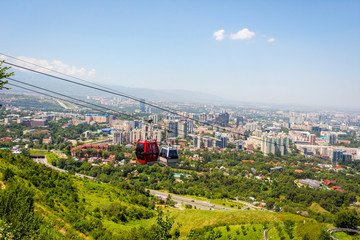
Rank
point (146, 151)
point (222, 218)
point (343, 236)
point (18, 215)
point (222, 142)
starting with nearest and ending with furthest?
point (18, 215) < point (146, 151) < point (343, 236) < point (222, 218) < point (222, 142)

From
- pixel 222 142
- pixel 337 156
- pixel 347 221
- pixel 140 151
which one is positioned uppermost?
pixel 140 151

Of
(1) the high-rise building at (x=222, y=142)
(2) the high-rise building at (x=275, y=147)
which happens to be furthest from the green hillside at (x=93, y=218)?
(2) the high-rise building at (x=275, y=147)

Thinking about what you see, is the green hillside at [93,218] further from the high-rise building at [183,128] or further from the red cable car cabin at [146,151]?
the high-rise building at [183,128]

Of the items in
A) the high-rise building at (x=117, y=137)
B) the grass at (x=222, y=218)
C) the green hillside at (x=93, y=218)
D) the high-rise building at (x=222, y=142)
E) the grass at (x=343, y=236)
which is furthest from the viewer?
the high-rise building at (x=222, y=142)

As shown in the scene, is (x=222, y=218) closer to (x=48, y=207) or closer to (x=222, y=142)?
(x=48, y=207)

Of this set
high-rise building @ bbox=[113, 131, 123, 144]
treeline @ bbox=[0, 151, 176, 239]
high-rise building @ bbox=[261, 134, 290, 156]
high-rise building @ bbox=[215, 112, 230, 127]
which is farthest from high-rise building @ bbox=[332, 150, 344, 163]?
treeline @ bbox=[0, 151, 176, 239]

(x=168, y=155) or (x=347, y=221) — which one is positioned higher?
(x=168, y=155)

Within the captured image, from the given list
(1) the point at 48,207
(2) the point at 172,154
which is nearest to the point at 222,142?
(1) the point at 48,207

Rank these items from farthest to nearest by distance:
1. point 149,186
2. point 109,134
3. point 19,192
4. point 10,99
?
point 10,99 → point 109,134 → point 149,186 → point 19,192

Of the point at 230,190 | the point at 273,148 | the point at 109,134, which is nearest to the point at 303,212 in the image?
the point at 230,190

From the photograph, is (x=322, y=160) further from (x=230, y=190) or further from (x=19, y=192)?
(x=19, y=192)

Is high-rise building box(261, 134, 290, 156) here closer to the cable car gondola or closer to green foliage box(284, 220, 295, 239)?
green foliage box(284, 220, 295, 239)
